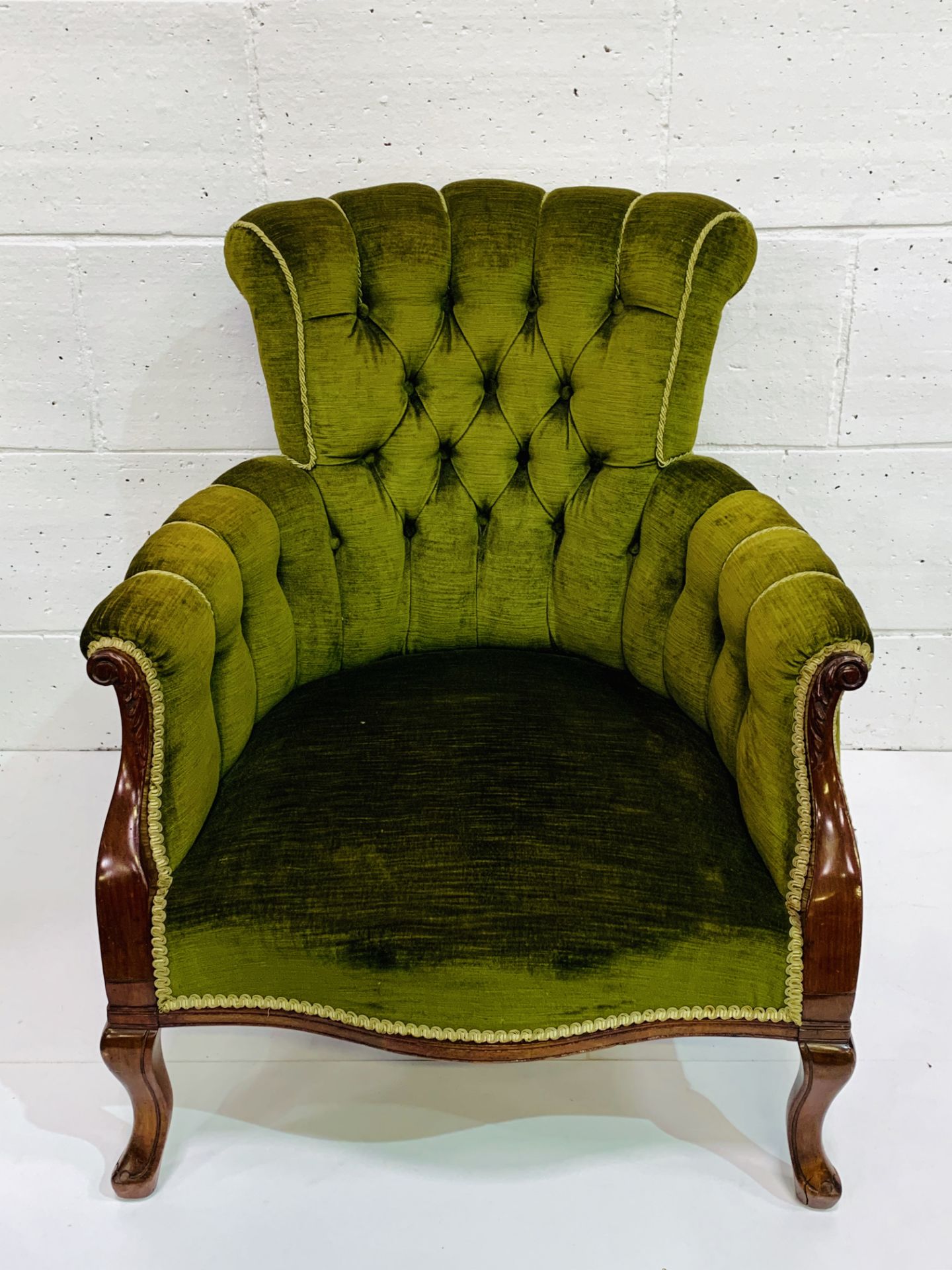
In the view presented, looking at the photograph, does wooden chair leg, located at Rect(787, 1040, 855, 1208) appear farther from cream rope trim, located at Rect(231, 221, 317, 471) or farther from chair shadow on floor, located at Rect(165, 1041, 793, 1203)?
cream rope trim, located at Rect(231, 221, 317, 471)

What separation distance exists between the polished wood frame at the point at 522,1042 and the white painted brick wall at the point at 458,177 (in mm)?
860

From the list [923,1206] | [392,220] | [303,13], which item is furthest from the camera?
[303,13]

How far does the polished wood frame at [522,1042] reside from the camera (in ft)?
3.54

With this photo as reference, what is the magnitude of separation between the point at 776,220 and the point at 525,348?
512 mm

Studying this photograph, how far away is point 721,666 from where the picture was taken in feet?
4.22

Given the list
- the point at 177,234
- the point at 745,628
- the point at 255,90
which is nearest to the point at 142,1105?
the point at 745,628

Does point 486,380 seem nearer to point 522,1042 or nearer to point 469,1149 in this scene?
point 522,1042

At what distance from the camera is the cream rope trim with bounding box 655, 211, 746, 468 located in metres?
1.38

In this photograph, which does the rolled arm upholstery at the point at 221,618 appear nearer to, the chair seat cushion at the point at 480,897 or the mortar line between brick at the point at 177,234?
the chair seat cushion at the point at 480,897

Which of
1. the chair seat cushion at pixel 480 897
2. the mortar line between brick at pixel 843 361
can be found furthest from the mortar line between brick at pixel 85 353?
the mortar line between brick at pixel 843 361

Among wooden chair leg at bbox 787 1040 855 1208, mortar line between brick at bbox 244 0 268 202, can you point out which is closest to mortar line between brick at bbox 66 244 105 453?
mortar line between brick at bbox 244 0 268 202

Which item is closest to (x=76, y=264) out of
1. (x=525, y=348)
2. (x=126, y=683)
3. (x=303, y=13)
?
(x=303, y=13)

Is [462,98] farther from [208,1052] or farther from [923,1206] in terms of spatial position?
[923,1206]

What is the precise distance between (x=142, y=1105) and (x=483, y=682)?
0.62m
